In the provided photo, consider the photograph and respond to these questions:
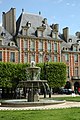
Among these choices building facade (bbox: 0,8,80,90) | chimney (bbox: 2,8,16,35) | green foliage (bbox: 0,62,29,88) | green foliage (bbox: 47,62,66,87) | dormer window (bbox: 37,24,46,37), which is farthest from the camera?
dormer window (bbox: 37,24,46,37)

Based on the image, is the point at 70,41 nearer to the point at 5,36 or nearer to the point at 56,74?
the point at 5,36

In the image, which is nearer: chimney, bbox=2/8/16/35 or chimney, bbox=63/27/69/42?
chimney, bbox=2/8/16/35

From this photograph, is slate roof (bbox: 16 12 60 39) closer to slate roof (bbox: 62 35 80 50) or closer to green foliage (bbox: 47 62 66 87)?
slate roof (bbox: 62 35 80 50)

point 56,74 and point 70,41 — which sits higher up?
point 70,41

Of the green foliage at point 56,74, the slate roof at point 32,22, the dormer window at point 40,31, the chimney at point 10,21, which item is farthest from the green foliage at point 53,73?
the chimney at point 10,21

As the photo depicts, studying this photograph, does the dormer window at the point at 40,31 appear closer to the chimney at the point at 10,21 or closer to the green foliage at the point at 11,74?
the chimney at the point at 10,21

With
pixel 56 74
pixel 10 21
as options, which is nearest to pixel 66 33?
pixel 10 21

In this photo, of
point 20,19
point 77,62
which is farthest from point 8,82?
point 77,62

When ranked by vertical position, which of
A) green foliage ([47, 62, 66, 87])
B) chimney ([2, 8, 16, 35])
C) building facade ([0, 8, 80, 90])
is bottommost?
green foliage ([47, 62, 66, 87])

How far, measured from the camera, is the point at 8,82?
4941 cm

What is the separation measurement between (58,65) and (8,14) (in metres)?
18.9

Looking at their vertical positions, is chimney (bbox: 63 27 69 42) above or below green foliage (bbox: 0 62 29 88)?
above

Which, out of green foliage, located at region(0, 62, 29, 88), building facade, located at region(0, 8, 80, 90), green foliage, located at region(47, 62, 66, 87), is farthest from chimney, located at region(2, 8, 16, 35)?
green foliage, located at region(0, 62, 29, 88)

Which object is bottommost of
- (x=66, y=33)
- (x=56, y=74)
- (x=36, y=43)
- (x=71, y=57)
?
(x=56, y=74)
